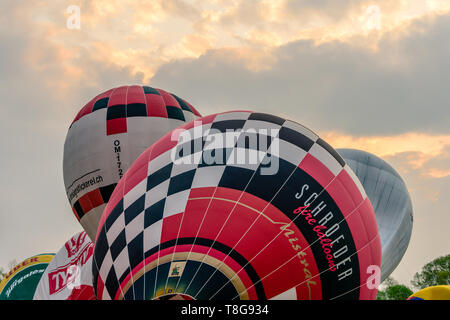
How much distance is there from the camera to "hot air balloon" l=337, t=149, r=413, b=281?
19781mm

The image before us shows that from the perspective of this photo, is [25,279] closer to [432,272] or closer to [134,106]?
[134,106]

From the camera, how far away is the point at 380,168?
21.1 m

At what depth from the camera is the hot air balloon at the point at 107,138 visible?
1204 centimetres

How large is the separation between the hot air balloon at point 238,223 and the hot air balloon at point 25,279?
13.0 metres

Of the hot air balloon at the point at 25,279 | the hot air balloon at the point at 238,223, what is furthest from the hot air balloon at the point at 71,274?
the hot air balloon at the point at 238,223

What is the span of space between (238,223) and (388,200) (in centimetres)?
1569

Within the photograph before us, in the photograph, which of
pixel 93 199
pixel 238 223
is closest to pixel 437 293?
pixel 238 223

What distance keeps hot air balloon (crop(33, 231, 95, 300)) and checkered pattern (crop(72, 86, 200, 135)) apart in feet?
10.4

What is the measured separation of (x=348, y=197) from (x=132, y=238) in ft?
8.01

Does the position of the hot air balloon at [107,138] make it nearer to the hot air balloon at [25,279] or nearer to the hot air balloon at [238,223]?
the hot air balloon at [238,223]

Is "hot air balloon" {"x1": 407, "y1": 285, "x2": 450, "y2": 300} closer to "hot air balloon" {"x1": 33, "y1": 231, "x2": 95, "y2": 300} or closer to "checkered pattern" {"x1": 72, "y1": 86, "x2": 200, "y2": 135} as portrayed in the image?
"hot air balloon" {"x1": 33, "y1": 231, "x2": 95, "y2": 300}
